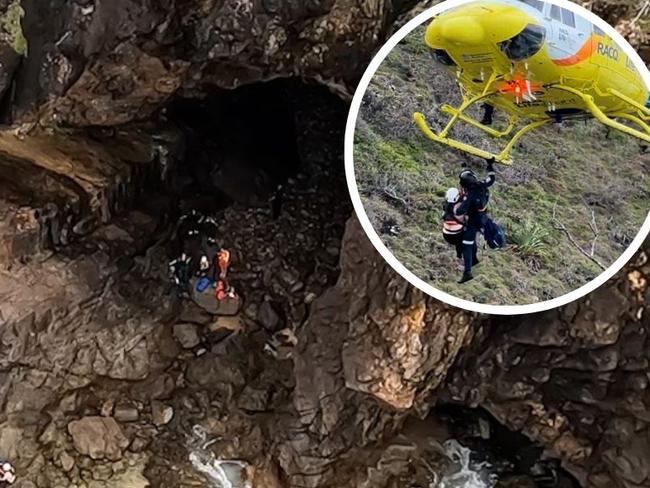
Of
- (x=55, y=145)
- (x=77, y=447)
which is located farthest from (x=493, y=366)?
(x=55, y=145)

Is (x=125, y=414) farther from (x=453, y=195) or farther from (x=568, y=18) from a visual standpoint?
(x=568, y=18)

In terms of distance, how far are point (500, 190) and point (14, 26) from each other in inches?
117

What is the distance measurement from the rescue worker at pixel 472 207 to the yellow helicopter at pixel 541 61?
34 cm

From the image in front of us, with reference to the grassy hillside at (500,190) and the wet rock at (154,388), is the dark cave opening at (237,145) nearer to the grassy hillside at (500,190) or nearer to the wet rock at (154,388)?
the wet rock at (154,388)

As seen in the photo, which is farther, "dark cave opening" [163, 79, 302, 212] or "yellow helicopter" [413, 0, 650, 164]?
"dark cave opening" [163, 79, 302, 212]

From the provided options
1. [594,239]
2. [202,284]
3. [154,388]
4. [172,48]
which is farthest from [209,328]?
[594,239]

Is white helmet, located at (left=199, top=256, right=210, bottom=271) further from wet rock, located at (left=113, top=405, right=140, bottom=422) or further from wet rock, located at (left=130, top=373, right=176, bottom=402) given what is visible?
wet rock, located at (left=113, top=405, right=140, bottom=422)

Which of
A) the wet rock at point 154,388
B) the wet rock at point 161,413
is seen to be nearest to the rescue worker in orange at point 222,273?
the wet rock at point 154,388

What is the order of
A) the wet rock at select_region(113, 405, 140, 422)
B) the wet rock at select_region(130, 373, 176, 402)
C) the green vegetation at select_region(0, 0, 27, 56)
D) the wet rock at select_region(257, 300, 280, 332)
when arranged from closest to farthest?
1. the green vegetation at select_region(0, 0, 27, 56)
2. the wet rock at select_region(113, 405, 140, 422)
3. the wet rock at select_region(130, 373, 176, 402)
4. the wet rock at select_region(257, 300, 280, 332)

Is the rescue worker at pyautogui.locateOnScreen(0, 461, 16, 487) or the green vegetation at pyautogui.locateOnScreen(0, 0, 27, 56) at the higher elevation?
the green vegetation at pyautogui.locateOnScreen(0, 0, 27, 56)

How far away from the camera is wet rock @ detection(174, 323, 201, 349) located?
16.9ft

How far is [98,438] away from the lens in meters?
4.71

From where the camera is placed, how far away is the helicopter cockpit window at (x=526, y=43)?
3064 mm

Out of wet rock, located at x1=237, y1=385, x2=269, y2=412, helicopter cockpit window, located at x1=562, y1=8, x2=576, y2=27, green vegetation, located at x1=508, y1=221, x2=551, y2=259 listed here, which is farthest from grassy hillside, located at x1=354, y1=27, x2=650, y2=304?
wet rock, located at x1=237, y1=385, x2=269, y2=412
